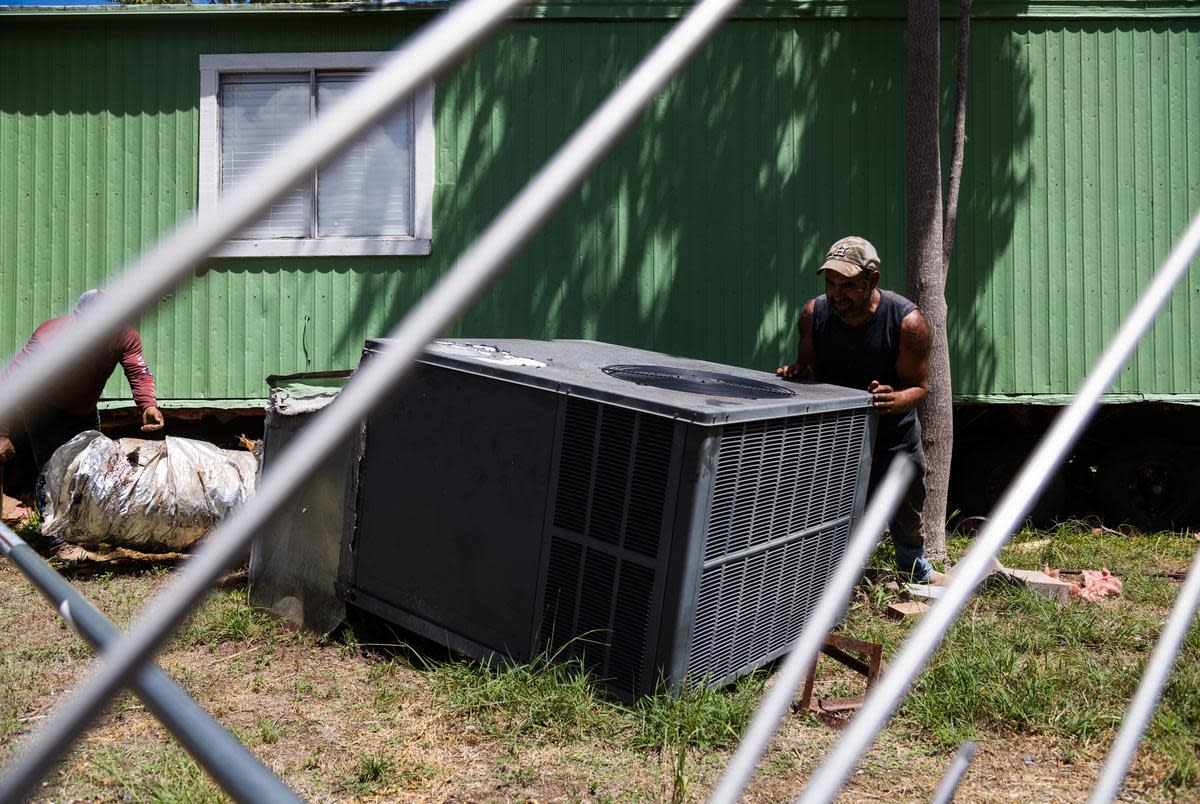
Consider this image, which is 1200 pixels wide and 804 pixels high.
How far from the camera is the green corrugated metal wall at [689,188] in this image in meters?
6.91

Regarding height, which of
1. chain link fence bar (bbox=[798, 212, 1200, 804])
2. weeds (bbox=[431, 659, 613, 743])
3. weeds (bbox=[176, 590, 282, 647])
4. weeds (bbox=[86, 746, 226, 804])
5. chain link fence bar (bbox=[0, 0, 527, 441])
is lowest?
weeds (bbox=[176, 590, 282, 647])

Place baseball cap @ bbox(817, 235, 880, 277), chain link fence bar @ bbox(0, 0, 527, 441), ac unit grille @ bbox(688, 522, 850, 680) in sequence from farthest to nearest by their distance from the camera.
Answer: baseball cap @ bbox(817, 235, 880, 277), ac unit grille @ bbox(688, 522, 850, 680), chain link fence bar @ bbox(0, 0, 527, 441)

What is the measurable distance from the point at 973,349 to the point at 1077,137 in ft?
5.82

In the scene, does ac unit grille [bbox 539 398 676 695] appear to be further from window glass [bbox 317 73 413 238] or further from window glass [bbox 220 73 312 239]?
window glass [bbox 220 73 312 239]

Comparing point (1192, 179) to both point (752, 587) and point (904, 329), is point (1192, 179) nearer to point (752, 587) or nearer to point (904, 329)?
point (904, 329)

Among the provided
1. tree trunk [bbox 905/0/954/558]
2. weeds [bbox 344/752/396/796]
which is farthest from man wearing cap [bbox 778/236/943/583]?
weeds [bbox 344/752/396/796]

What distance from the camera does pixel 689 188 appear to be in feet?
23.0

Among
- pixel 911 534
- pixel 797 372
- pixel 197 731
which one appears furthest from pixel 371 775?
pixel 911 534

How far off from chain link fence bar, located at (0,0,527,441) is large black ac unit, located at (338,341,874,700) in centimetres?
247

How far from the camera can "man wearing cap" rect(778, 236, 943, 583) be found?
4.35 m

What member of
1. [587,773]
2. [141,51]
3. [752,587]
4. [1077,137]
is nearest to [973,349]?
[1077,137]

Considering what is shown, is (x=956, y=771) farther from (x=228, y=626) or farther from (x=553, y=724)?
(x=228, y=626)

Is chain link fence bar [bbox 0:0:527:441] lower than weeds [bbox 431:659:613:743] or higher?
higher

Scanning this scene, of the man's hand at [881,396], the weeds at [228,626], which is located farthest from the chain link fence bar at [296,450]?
the weeds at [228,626]
